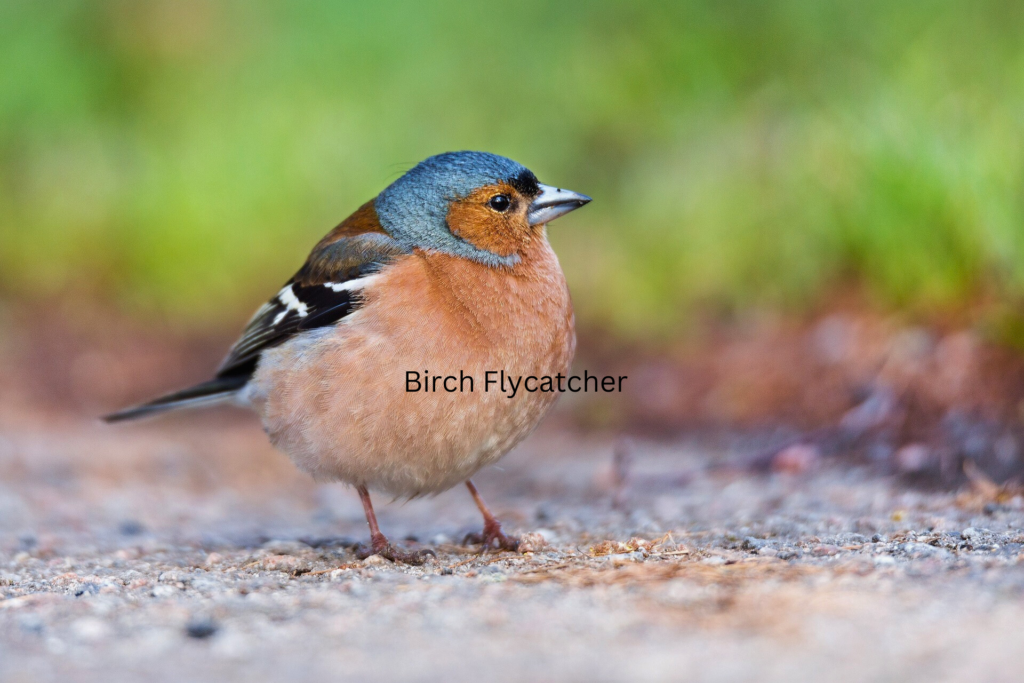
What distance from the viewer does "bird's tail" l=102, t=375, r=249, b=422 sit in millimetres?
4867

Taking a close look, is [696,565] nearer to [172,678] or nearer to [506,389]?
[506,389]

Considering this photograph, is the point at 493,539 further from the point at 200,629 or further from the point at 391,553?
the point at 200,629

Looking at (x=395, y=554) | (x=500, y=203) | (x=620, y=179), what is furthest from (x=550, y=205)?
(x=620, y=179)

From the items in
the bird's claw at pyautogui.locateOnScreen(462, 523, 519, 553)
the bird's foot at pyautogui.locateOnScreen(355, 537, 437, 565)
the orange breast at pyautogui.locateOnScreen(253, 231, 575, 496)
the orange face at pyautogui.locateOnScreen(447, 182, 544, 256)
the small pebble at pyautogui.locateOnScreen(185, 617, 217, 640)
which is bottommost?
the bird's claw at pyautogui.locateOnScreen(462, 523, 519, 553)

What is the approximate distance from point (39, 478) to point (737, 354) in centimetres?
400

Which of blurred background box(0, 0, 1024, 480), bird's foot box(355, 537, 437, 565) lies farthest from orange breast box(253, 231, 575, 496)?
blurred background box(0, 0, 1024, 480)

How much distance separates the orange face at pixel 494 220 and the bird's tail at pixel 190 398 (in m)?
1.27

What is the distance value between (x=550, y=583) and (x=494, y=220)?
1.73 metres

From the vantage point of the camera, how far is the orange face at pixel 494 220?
14.1ft

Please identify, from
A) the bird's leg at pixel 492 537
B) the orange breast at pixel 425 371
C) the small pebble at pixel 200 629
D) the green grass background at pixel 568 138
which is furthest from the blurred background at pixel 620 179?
the small pebble at pixel 200 629

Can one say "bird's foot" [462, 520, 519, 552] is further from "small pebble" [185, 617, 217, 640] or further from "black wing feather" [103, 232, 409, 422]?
"small pebble" [185, 617, 217, 640]

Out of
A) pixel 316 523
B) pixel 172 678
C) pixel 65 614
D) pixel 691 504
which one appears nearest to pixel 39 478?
pixel 316 523

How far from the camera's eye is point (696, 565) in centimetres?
319

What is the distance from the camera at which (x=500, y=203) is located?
4383 millimetres
